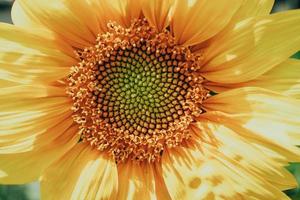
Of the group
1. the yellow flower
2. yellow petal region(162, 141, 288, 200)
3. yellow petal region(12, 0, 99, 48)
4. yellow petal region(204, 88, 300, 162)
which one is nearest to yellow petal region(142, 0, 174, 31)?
the yellow flower

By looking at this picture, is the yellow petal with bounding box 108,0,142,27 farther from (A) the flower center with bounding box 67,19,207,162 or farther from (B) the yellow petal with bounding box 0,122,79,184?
(B) the yellow petal with bounding box 0,122,79,184

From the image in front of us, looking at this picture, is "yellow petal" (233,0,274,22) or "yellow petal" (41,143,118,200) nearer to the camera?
"yellow petal" (233,0,274,22)

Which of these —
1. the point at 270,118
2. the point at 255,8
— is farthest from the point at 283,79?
the point at 255,8

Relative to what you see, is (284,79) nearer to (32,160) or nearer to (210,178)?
(210,178)

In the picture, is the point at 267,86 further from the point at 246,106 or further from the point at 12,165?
the point at 12,165

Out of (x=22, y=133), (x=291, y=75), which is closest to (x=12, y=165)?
(x=22, y=133)

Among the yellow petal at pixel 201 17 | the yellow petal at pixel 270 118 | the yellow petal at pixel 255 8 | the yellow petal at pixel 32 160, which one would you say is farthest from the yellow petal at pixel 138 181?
the yellow petal at pixel 255 8

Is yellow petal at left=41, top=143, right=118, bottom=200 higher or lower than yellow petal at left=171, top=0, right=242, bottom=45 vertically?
lower
